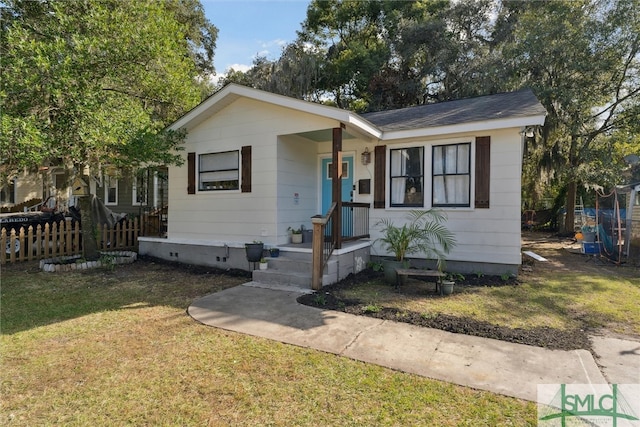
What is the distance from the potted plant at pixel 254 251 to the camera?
22.9 ft

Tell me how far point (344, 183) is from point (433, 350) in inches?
212

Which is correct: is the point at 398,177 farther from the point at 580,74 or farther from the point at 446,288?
the point at 580,74

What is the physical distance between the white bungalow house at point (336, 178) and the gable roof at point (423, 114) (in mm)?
26

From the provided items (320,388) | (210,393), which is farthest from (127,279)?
(320,388)

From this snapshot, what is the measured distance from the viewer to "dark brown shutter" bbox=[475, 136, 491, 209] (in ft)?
22.4

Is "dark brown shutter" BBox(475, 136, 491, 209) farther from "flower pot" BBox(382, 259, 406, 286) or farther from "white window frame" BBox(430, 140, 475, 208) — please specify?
"flower pot" BBox(382, 259, 406, 286)

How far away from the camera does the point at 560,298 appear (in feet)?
18.4

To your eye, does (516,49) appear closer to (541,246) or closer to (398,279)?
(541,246)

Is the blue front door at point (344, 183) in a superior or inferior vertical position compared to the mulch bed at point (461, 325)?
superior

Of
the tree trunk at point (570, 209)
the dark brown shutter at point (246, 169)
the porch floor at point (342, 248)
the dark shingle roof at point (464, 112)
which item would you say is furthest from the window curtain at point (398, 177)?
the tree trunk at point (570, 209)

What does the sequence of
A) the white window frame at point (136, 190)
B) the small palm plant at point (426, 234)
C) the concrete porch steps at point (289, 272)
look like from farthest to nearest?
the white window frame at point (136, 190) < the small palm plant at point (426, 234) < the concrete porch steps at point (289, 272)

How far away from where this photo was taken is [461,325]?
4254mm

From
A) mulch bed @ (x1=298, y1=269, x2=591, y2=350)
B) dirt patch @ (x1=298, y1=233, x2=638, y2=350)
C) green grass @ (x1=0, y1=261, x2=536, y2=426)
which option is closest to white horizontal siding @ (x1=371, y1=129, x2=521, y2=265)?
dirt patch @ (x1=298, y1=233, x2=638, y2=350)

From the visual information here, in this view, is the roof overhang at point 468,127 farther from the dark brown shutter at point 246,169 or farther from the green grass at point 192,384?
the green grass at point 192,384
